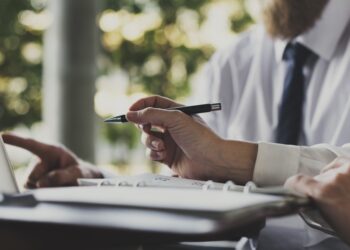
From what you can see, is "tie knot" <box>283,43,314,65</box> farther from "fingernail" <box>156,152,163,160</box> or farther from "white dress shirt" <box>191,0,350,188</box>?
"fingernail" <box>156,152,163,160</box>

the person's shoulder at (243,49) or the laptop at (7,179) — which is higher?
the person's shoulder at (243,49)

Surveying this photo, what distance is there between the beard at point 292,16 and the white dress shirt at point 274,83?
0.6 inches

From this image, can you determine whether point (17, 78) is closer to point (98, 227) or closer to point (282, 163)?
point (282, 163)

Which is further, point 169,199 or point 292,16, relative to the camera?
point 292,16

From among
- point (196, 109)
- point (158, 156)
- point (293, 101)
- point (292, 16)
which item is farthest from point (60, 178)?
point (292, 16)

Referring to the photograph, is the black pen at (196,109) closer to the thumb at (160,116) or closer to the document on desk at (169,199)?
the thumb at (160,116)

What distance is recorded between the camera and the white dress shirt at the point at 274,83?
4.04 feet

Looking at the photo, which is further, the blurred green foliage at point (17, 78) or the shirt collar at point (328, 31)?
the blurred green foliage at point (17, 78)

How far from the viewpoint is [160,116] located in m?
0.81

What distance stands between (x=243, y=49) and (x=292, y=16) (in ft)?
0.71

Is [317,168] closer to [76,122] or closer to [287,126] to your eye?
[287,126]

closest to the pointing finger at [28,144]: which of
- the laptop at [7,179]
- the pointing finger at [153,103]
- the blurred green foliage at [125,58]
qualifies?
the pointing finger at [153,103]

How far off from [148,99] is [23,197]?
42cm

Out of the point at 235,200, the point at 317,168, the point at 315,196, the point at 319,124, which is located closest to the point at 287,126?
the point at 319,124
